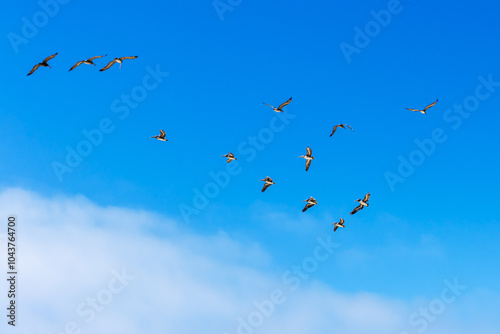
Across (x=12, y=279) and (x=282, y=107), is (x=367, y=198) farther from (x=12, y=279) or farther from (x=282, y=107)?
(x=12, y=279)

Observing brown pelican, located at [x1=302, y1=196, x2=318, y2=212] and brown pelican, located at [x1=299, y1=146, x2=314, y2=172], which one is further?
brown pelican, located at [x1=302, y1=196, x2=318, y2=212]

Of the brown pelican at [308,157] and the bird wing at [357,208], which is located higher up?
the brown pelican at [308,157]

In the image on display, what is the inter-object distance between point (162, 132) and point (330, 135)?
18259mm

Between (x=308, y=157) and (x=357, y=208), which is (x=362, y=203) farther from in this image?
(x=308, y=157)

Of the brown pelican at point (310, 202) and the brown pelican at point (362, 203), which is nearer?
the brown pelican at point (362, 203)

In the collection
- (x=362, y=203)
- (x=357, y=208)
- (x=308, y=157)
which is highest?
(x=308, y=157)

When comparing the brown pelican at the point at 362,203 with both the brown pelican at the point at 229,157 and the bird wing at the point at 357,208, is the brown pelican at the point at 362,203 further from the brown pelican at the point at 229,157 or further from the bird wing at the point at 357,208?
the brown pelican at the point at 229,157

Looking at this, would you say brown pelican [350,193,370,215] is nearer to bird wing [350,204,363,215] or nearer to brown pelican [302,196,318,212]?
bird wing [350,204,363,215]

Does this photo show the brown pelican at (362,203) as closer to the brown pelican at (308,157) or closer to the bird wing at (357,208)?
the bird wing at (357,208)

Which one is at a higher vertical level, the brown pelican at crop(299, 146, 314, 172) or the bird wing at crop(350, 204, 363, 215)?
the brown pelican at crop(299, 146, 314, 172)

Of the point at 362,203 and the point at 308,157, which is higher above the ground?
the point at 308,157

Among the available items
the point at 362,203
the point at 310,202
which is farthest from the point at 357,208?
the point at 310,202

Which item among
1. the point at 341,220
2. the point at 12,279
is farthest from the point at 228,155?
the point at 12,279

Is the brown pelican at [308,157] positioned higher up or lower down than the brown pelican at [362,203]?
higher up
